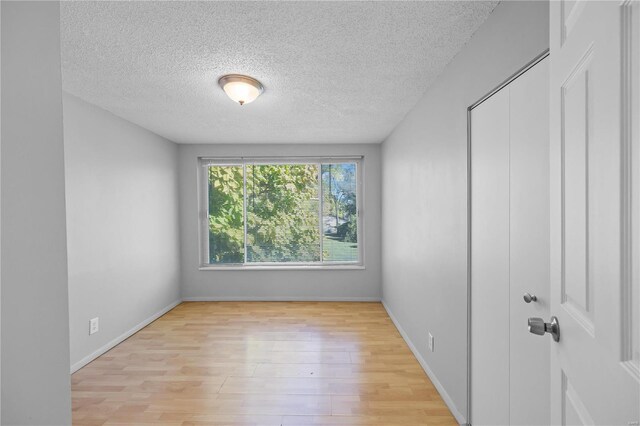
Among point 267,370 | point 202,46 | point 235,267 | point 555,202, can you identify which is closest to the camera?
point 555,202

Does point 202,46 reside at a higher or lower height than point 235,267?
higher

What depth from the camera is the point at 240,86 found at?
2355 mm

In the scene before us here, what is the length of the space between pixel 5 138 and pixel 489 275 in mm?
1940

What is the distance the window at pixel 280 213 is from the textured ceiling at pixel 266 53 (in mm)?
1520

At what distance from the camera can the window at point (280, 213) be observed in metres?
4.79

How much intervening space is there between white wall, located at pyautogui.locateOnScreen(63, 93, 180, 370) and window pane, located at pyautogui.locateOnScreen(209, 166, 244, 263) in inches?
23.6

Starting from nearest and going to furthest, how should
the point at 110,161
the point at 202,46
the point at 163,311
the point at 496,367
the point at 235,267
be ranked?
the point at 496,367 → the point at 202,46 → the point at 110,161 → the point at 163,311 → the point at 235,267

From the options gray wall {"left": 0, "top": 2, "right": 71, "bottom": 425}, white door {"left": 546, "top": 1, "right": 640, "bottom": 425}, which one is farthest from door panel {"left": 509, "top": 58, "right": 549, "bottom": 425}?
gray wall {"left": 0, "top": 2, "right": 71, "bottom": 425}

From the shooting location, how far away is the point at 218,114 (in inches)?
129

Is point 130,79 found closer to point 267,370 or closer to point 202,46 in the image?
point 202,46

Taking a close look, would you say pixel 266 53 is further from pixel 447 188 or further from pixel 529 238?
pixel 529 238

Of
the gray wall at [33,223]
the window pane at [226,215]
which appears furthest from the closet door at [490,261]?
the window pane at [226,215]

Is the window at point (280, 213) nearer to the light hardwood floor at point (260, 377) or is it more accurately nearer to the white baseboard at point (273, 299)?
the white baseboard at point (273, 299)

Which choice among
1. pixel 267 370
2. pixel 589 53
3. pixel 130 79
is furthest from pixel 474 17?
pixel 267 370
